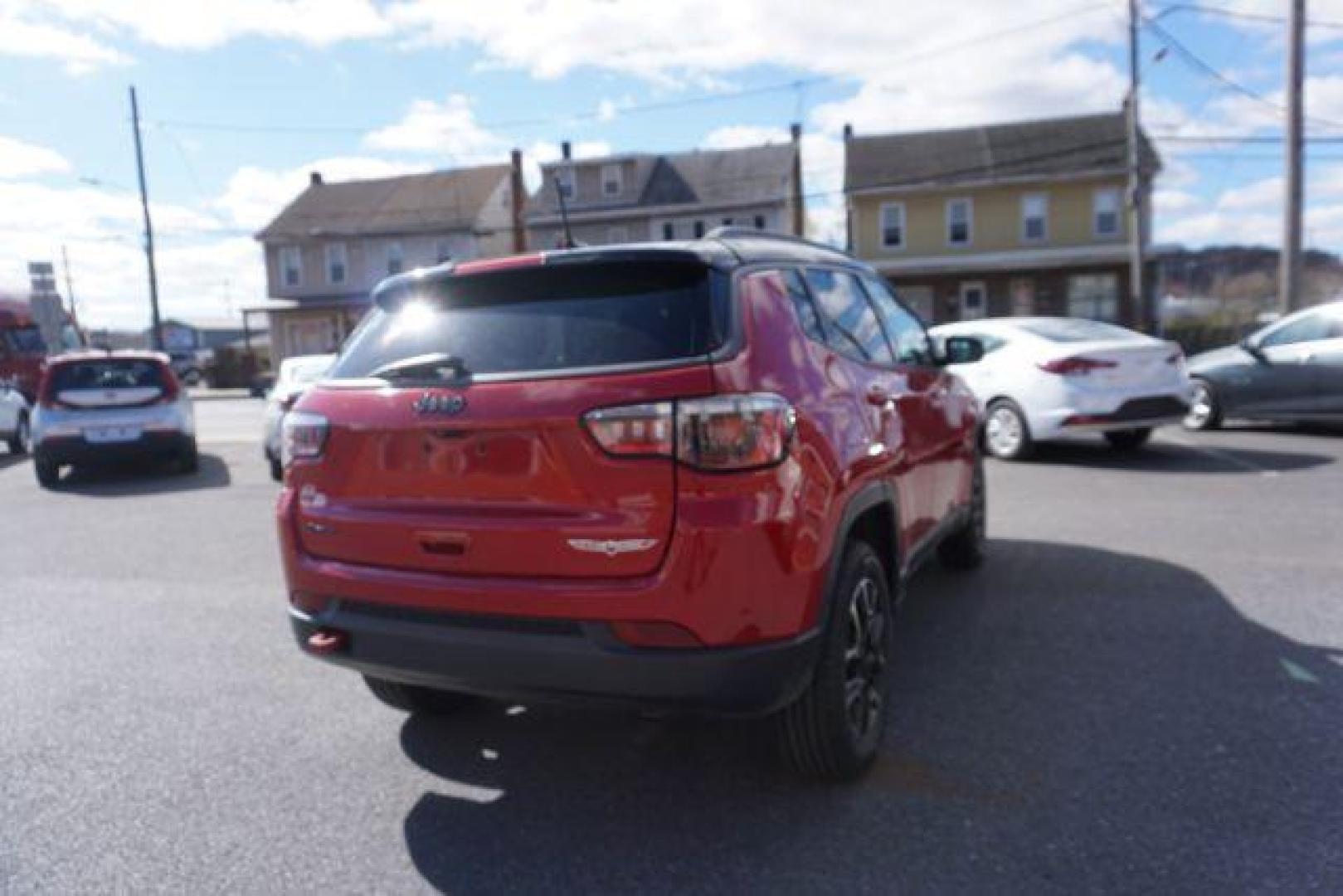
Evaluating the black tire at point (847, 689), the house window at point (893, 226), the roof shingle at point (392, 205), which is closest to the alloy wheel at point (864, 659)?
the black tire at point (847, 689)

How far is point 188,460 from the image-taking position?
39.3 ft

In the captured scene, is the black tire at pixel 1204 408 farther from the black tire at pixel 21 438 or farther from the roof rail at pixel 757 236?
the black tire at pixel 21 438

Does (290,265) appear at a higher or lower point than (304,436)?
higher

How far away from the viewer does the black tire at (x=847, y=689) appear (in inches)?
120

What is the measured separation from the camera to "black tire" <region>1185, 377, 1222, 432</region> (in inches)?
454

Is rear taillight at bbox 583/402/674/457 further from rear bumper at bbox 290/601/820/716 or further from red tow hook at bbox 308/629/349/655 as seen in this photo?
red tow hook at bbox 308/629/349/655

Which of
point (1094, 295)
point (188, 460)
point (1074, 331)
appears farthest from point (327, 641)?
point (1094, 295)

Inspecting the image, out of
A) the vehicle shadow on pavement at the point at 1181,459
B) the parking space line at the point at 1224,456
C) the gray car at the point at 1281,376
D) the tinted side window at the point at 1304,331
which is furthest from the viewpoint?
the tinted side window at the point at 1304,331

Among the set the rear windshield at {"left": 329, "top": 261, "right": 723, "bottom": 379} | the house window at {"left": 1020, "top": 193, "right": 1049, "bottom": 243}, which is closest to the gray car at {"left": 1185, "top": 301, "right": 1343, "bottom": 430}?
the rear windshield at {"left": 329, "top": 261, "right": 723, "bottom": 379}

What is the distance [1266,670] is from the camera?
4.10m

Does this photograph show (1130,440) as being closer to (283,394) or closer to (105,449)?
(283,394)

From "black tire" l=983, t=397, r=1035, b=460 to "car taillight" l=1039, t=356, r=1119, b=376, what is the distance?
23.9 inches

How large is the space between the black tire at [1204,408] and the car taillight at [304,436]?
428 inches

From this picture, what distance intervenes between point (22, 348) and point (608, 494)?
24.5 meters
